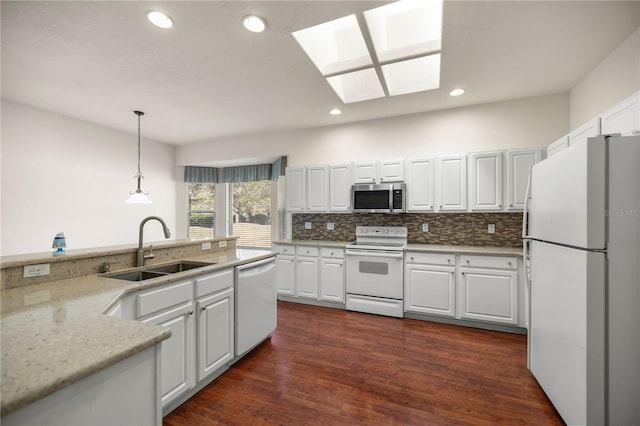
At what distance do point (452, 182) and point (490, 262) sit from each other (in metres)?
1.06

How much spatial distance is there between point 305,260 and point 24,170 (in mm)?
3898

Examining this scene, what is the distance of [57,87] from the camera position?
3090 millimetres

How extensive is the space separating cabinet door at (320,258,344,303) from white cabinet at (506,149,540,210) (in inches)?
88.1

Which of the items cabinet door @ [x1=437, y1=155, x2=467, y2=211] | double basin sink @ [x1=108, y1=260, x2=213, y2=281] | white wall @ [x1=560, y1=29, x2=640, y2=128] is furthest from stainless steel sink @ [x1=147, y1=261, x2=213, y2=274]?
white wall @ [x1=560, y1=29, x2=640, y2=128]

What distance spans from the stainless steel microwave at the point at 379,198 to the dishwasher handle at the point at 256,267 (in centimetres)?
155

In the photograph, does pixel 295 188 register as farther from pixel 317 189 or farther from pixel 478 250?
pixel 478 250

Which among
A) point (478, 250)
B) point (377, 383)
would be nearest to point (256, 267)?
point (377, 383)

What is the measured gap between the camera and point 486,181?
3.32m

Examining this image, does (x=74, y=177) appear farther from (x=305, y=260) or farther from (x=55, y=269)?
(x=305, y=260)

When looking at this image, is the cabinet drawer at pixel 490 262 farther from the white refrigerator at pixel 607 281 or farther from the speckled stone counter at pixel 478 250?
the white refrigerator at pixel 607 281

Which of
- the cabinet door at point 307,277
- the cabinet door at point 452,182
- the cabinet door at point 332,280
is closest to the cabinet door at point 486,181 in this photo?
the cabinet door at point 452,182

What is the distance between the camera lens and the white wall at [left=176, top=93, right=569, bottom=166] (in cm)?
336

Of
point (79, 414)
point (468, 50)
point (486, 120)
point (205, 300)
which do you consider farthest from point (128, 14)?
point (486, 120)

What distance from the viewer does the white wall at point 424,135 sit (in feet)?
11.0
